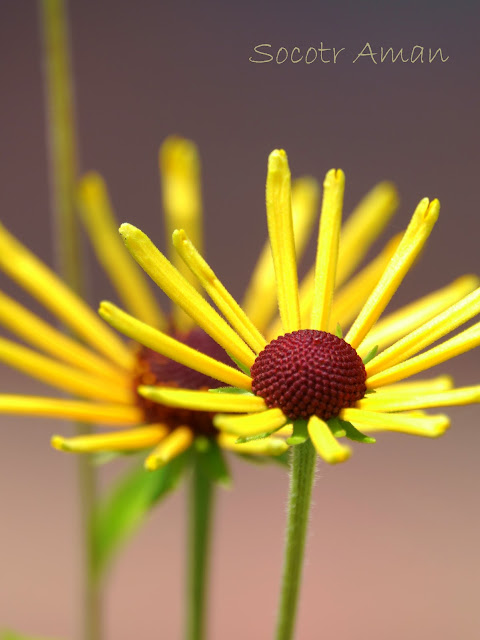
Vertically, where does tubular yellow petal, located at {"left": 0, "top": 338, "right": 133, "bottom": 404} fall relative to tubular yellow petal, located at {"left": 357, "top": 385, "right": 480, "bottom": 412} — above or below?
Answer: above

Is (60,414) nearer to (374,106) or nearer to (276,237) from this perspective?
(276,237)

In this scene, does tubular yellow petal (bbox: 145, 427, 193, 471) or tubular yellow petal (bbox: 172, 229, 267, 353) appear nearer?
tubular yellow petal (bbox: 172, 229, 267, 353)

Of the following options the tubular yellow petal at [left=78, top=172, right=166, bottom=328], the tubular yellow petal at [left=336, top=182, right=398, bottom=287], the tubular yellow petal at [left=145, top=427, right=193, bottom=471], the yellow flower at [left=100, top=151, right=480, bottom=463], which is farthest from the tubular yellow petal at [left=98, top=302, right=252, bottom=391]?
the tubular yellow petal at [left=78, top=172, right=166, bottom=328]

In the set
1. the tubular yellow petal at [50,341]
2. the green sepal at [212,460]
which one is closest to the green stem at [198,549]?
the green sepal at [212,460]

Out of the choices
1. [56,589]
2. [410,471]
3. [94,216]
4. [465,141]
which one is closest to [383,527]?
[410,471]

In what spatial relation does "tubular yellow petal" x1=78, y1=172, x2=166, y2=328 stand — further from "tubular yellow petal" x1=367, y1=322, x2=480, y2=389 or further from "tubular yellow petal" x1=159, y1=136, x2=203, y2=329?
"tubular yellow petal" x1=367, y1=322, x2=480, y2=389

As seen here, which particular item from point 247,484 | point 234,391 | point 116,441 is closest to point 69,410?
point 116,441

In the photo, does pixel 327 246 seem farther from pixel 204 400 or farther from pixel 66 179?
pixel 66 179
